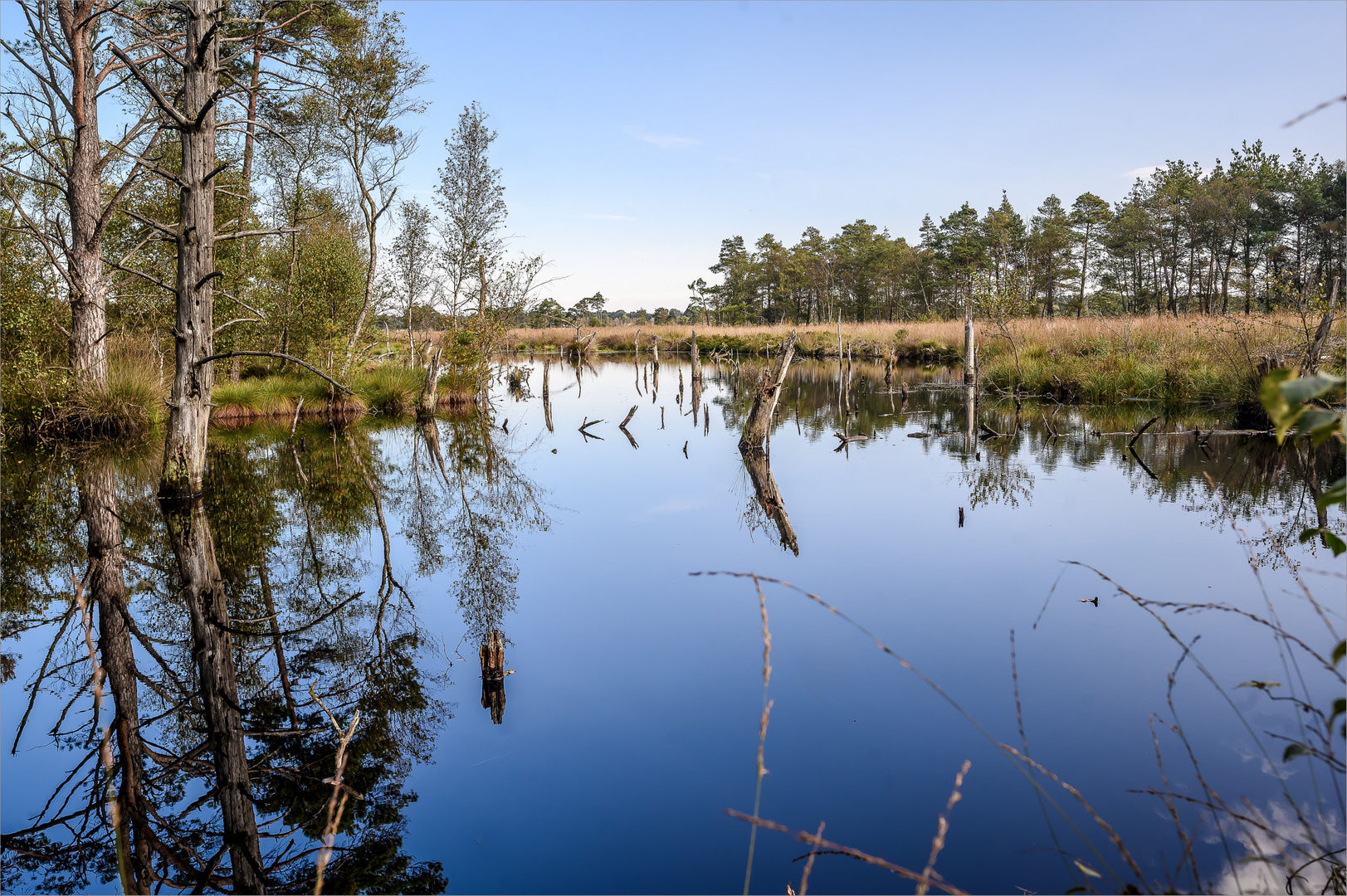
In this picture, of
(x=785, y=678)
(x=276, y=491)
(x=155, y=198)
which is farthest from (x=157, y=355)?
(x=785, y=678)

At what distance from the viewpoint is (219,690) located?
4285 millimetres

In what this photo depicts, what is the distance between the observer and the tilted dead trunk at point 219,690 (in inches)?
118

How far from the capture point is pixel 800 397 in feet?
76.6

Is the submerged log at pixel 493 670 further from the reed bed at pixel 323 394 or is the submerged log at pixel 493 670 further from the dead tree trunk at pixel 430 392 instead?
the reed bed at pixel 323 394

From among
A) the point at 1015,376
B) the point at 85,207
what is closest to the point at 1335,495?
the point at 85,207

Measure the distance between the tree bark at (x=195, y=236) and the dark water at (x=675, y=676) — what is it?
4.16ft

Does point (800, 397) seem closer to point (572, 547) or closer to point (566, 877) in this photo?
point (572, 547)

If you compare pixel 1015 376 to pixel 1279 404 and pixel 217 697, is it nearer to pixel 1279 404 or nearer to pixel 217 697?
pixel 217 697

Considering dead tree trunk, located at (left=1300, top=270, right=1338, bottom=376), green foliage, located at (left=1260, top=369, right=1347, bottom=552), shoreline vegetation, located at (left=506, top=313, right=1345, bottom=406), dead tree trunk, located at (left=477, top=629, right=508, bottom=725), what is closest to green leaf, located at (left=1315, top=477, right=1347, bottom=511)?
green foliage, located at (left=1260, top=369, right=1347, bottom=552)

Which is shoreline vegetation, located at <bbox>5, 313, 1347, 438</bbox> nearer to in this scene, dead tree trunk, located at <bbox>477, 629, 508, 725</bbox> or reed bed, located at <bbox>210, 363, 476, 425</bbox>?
reed bed, located at <bbox>210, 363, 476, 425</bbox>

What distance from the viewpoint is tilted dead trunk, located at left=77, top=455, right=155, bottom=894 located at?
2.97 m

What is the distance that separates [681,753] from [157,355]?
1568 centimetres

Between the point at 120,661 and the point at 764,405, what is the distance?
9.66 m

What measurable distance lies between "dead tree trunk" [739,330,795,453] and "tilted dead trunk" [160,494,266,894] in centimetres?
796
